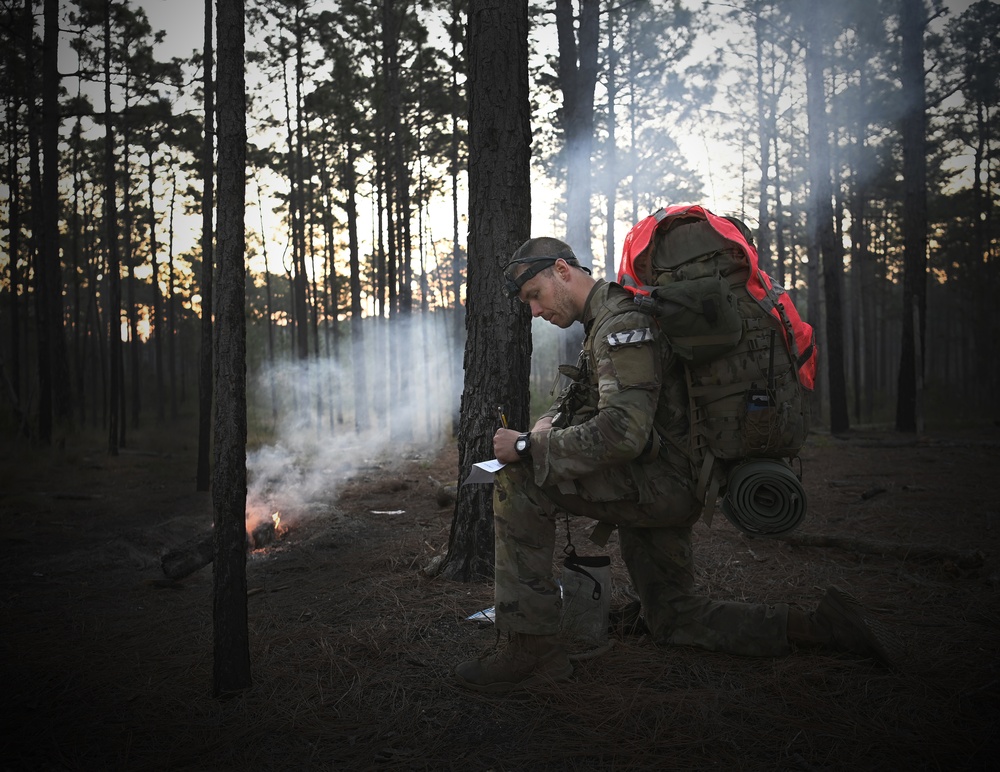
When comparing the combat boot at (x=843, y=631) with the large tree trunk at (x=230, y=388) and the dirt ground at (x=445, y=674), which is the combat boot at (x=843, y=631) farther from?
the large tree trunk at (x=230, y=388)

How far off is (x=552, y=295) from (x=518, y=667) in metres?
1.75

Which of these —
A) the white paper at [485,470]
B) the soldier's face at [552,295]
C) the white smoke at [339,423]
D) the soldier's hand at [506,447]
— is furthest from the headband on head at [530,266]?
the white smoke at [339,423]

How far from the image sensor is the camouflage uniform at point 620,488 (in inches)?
107

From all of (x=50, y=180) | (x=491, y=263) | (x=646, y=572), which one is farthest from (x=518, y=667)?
(x=50, y=180)

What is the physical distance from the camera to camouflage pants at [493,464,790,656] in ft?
9.34

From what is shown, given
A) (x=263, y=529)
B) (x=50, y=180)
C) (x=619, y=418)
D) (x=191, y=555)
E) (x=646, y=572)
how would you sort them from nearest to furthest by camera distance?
(x=619, y=418) < (x=646, y=572) < (x=191, y=555) < (x=263, y=529) < (x=50, y=180)

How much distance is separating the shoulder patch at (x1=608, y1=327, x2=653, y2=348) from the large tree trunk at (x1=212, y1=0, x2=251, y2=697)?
1687 millimetres

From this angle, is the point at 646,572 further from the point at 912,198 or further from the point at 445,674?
the point at 912,198

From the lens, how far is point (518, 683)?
2781 mm

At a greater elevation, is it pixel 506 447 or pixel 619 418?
pixel 619 418

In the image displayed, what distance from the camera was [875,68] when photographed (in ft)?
63.1

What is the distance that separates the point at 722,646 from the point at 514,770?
1.31 m

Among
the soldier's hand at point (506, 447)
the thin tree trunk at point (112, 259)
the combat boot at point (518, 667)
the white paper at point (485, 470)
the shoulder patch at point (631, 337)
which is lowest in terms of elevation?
the combat boot at point (518, 667)

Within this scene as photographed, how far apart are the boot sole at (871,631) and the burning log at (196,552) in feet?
13.2
